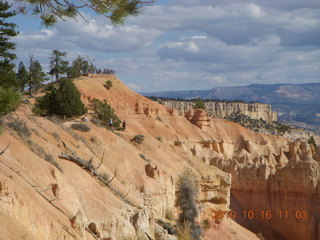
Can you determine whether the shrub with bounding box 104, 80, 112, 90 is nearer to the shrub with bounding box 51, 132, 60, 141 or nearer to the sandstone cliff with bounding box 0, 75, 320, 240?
the sandstone cliff with bounding box 0, 75, 320, 240

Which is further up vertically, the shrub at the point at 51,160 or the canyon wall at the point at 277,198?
the shrub at the point at 51,160

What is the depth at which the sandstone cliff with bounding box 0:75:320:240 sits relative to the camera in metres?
13.8

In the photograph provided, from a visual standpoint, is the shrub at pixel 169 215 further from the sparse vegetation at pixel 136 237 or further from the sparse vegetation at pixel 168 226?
the sparse vegetation at pixel 136 237

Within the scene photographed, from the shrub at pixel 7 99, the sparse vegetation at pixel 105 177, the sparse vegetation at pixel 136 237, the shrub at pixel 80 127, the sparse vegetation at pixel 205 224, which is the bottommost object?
the sparse vegetation at pixel 205 224

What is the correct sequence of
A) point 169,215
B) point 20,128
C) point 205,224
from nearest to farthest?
point 20,128, point 169,215, point 205,224

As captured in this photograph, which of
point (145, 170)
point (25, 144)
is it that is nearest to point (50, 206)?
point (25, 144)

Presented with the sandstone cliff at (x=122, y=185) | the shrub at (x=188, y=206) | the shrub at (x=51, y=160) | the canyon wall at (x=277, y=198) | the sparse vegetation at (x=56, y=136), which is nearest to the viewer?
the sandstone cliff at (x=122, y=185)

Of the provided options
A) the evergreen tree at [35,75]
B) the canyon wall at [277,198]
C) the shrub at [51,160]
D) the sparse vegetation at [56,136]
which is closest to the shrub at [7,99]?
the shrub at [51,160]

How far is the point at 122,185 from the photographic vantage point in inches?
1001

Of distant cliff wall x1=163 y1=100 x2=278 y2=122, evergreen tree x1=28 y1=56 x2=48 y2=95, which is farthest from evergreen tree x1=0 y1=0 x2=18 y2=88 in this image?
distant cliff wall x1=163 y1=100 x2=278 y2=122

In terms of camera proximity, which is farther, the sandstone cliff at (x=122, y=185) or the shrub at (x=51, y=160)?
the shrub at (x=51, y=160)

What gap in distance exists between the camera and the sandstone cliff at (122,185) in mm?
13750
